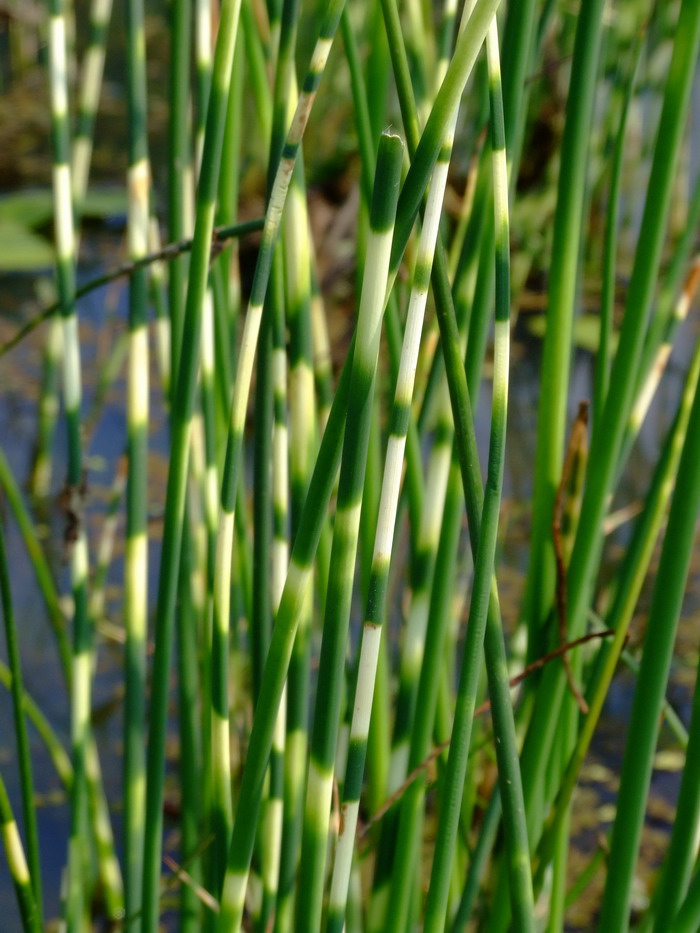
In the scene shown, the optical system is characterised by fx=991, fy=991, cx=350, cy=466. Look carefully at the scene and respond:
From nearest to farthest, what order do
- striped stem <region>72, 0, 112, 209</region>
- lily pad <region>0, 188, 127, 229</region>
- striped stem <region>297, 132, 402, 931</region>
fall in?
striped stem <region>297, 132, 402, 931</region>, striped stem <region>72, 0, 112, 209</region>, lily pad <region>0, 188, 127, 229</region>

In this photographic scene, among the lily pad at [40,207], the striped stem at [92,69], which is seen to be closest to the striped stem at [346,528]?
the striped stem at [92,69]

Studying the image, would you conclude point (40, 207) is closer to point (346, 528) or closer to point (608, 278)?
point (608, 278)

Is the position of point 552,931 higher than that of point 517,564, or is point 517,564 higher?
point 552,931

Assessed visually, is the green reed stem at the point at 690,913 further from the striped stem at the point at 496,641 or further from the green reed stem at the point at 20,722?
the green reed stem at the point at 20,722

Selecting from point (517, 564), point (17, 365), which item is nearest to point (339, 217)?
point (17, 365)

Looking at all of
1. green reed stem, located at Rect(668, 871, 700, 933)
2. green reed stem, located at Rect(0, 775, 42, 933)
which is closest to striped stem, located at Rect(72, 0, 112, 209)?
green reed stem, located at Rect(0, 775, 42, 933)

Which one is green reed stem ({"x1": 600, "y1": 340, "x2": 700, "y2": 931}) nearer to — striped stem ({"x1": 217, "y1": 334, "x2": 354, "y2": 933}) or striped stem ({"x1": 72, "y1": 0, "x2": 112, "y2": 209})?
striped stem ({"x1": 217, "y1": 334, "x2": 354, "y2": 933})

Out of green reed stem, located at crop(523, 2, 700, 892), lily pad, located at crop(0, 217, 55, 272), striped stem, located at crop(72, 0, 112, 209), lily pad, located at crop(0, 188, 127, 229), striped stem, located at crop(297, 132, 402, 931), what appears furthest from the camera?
lily pad, located at crop(0, 188, 127, 229)

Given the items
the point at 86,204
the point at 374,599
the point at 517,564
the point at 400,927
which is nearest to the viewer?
the point at 374,599

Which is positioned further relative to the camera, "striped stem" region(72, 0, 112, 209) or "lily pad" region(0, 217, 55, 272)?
"lily pad" region(0, 217, 55, 272)

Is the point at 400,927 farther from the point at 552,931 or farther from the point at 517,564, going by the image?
the point at 517,564

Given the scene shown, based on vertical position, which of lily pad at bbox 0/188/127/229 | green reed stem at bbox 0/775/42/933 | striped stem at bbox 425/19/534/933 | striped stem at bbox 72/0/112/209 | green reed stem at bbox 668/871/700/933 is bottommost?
green reed stem at bbox 0/775/42/933
